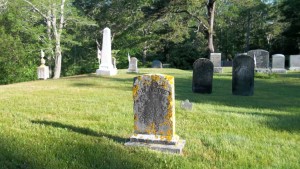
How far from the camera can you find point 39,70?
25688 mm

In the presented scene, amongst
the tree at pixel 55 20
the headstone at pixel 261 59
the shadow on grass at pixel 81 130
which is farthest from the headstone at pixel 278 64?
the shadow on grass at pixel 81 130

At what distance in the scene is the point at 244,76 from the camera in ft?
40.3

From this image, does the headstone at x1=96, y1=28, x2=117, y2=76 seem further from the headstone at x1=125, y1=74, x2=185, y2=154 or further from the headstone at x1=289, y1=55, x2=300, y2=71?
the headstone at x1=289, y1=55, x2=300, y2=71

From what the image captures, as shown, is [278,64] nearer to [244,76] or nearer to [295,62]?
[295,62]

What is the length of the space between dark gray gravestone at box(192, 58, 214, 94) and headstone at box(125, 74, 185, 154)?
7.40m

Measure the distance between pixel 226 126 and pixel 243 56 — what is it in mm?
6181

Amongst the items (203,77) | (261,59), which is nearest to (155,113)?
(203,77)

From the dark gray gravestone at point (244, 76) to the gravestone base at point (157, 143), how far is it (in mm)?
7564

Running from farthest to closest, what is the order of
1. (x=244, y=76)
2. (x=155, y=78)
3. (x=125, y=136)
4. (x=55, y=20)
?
(x=55, y=20) < (x=244, y=76) < (x=125, y=136) < (x=155, y=78)

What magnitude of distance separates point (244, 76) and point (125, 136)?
7734mm

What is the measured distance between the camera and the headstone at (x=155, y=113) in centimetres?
502

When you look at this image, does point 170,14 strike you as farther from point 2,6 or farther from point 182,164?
point 182,164

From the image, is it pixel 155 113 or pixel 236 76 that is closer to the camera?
pixel 155 113

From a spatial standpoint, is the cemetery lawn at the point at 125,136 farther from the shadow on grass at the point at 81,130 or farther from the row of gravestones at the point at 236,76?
the row of gravestones at the point at 236,76
